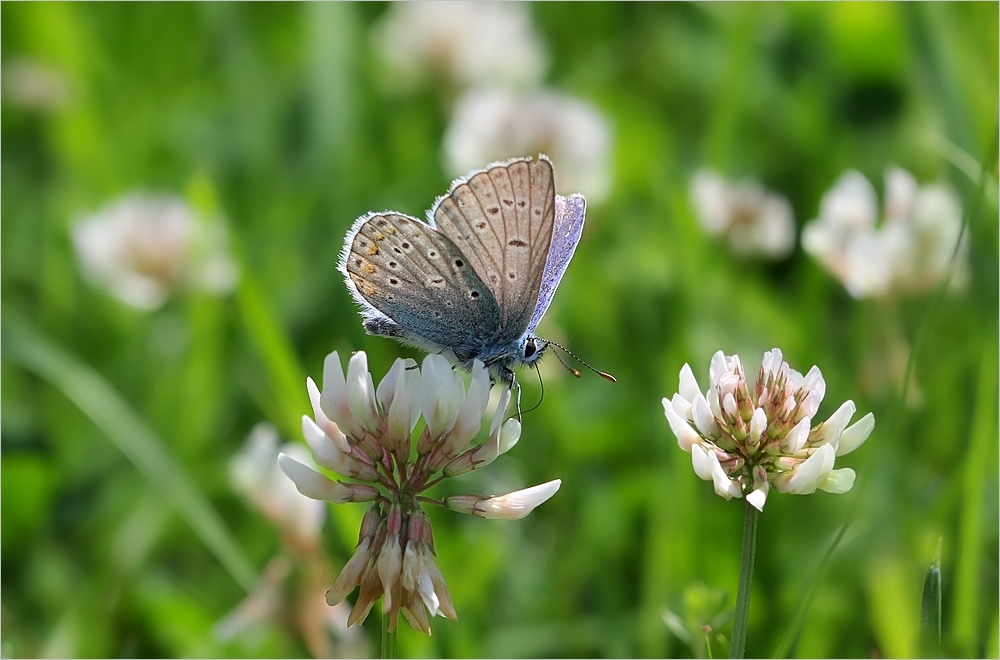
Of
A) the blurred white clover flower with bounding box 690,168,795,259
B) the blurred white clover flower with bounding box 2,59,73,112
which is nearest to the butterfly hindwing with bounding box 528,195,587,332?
the blurred white clover flower with bounding box 690,168,795,259

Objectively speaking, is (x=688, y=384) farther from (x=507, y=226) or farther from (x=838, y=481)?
(x=507, y=226)

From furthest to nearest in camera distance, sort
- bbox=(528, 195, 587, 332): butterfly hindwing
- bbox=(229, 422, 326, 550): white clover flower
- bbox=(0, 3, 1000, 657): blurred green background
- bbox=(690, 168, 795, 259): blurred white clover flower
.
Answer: bbox=(690, 168, 795, 259): blurred white clover flower → bbox=(0, 3, 1000, 657): blurred green background → bbox=(229, 422, 326, 550): white clover flower → bbox=(528, 195, 587, 332): butterfly hindwing

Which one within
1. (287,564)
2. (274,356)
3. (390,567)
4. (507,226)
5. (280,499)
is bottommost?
(287,564)

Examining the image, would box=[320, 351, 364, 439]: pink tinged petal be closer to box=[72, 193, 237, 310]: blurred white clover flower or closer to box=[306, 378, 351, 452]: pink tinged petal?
box=[306, 378, 351, 452]: pink tinged petal

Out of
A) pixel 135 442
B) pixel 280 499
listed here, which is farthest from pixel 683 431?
pixel 135 442

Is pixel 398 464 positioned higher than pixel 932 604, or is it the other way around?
pixel 398 464

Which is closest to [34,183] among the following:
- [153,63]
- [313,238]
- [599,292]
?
[153,63]

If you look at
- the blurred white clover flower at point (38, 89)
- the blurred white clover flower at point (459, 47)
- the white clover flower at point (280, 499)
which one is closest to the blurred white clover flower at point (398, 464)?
the white clover flower at point (280, 499)

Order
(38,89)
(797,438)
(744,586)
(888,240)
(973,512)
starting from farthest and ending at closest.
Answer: (38,89) < (888,240) < (973,512) < (797,438) < (744,586)
